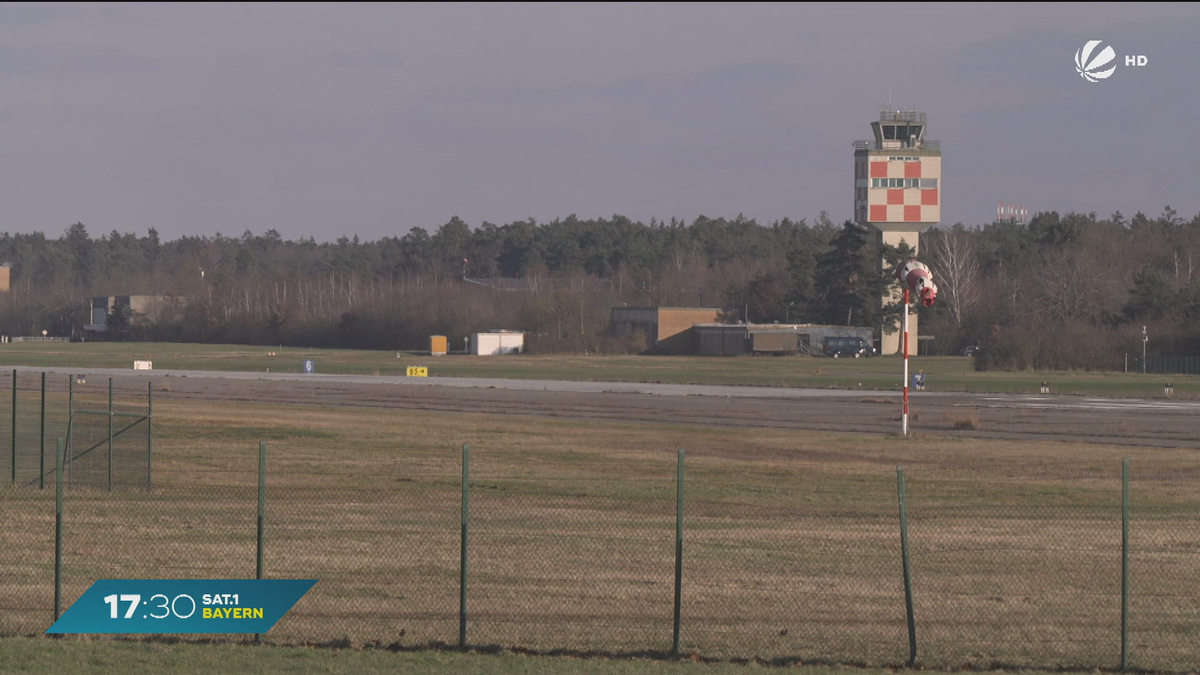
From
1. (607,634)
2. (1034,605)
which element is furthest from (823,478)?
(607,634)

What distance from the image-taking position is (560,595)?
14.6 meters

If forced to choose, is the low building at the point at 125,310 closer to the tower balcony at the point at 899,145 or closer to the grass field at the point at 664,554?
the tower balcony at the point at 899,145

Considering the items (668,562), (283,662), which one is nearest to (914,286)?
(668,562)

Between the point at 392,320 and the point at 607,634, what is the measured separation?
5513 inches

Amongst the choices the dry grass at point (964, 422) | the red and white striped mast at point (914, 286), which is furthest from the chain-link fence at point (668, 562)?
the dry grass at point (964, 422)

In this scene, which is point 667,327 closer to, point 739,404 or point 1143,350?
point 1143,350

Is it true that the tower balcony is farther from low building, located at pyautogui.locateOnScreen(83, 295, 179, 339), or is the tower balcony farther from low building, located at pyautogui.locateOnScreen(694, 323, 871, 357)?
low building, located at pyautogui.locateOnScreen(83, 295, 179, 339)

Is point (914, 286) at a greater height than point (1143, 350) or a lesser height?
greater

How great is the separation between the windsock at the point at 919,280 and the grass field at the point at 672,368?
27.0m

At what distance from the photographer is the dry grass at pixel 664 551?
1325 cm

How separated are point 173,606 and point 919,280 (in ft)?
106

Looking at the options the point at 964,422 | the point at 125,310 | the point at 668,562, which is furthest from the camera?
the point at 125,310

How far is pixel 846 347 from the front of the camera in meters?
114

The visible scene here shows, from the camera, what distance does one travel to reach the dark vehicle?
113 metres
